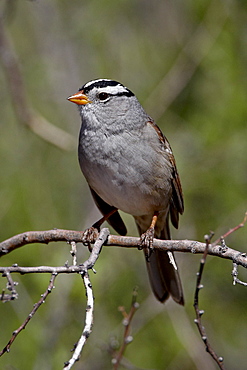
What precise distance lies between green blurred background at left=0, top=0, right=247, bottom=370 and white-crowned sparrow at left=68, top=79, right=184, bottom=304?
61 centimetres

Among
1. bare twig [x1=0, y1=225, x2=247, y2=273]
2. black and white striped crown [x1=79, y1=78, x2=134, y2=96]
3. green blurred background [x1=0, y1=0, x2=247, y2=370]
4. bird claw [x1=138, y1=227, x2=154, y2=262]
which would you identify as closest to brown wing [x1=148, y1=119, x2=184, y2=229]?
black and white striped crown [x1=79, y1=78, x2=134, y2=96]

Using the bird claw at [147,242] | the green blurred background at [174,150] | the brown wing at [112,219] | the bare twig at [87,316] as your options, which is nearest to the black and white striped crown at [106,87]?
the green blurred background at [174,150]

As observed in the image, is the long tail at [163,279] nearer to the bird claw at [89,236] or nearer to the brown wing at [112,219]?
the brown wing at [112,219]

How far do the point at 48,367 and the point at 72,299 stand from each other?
0.72m

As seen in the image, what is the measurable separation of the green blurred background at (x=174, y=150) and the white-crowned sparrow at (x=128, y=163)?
2.01 ft

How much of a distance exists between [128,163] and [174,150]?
202cm

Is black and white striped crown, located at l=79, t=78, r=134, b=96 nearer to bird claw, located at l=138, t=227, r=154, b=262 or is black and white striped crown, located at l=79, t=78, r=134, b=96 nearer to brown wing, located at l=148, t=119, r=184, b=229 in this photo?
brown wing, located at l=148, t=119, r=184, b=229

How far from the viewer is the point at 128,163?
4.27 metres

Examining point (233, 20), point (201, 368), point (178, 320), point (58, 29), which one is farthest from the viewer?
point (58, 29)

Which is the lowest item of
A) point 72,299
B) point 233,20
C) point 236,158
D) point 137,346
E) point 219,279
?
point 137,346

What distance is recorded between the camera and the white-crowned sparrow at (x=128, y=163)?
14.0 feet

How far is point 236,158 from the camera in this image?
614 centimetres

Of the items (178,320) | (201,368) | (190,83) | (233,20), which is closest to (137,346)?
(178,320)

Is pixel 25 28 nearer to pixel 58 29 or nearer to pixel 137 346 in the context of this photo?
pixel 58 29
